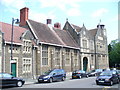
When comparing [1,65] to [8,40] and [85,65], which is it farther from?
[85,65]

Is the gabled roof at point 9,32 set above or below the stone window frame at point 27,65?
above

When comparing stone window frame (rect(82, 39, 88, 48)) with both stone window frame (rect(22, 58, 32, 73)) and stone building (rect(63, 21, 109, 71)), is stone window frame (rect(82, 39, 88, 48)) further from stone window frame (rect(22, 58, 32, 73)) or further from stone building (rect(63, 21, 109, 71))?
stone window frame (rect(22, 58, 32, 73))

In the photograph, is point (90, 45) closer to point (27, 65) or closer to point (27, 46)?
point (27, 46)

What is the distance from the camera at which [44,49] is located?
27.1 metres

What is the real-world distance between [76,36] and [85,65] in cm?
745

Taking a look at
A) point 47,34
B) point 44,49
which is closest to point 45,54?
point 44,49

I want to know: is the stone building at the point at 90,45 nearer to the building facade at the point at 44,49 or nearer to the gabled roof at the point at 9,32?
the building facade at the point at 44,49

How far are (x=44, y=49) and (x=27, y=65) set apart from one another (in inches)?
170

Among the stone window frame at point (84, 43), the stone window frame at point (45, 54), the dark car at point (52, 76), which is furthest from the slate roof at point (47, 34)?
the dark car at point (52, 76)

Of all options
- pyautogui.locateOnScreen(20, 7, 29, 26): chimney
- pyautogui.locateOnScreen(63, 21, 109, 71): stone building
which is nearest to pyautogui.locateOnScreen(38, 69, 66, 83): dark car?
pyautogui.locateOnScreen(20, 7, 29, 26): chimney

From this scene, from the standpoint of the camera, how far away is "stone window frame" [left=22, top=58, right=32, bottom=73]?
23.6m

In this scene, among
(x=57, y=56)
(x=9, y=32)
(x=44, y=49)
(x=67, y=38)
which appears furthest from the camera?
(x=67, y=38)

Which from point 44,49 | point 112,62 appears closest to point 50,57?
point 44,49

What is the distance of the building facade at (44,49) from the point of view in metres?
22.5
